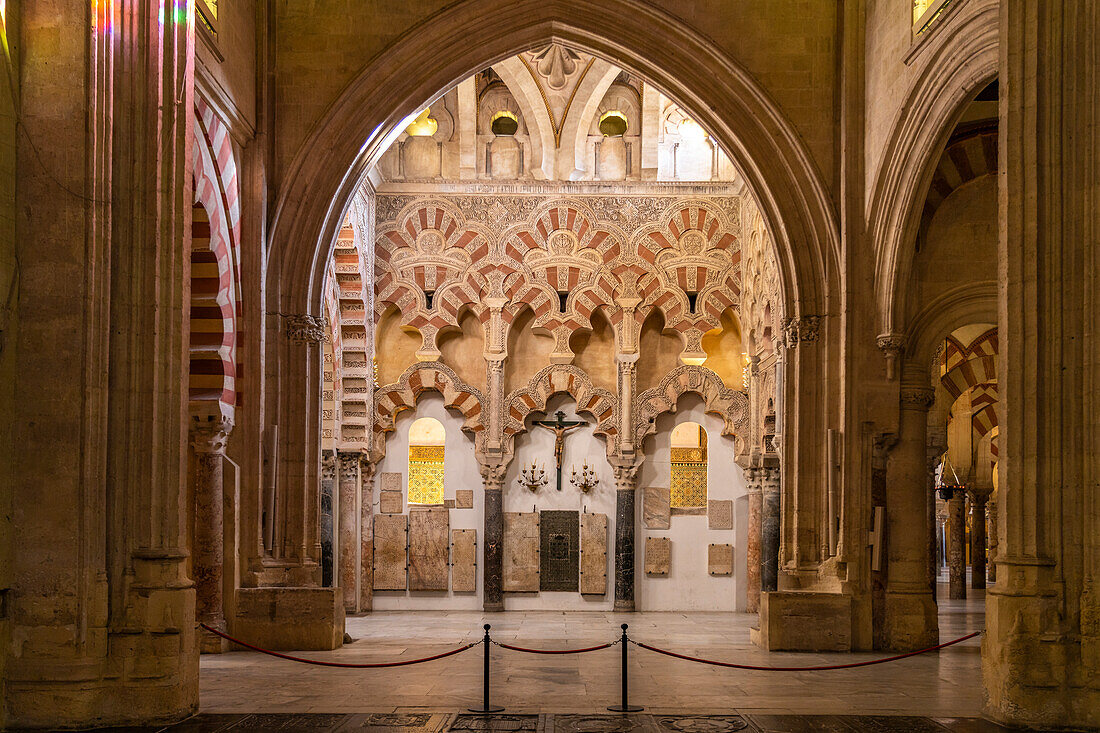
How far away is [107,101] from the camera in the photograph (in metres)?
7.26

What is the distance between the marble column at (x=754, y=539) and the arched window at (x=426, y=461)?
4733 millimetres

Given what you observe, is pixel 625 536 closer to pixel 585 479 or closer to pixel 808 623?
pixel 585 479

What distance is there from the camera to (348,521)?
17.5 m

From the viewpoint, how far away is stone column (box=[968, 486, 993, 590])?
786 inches

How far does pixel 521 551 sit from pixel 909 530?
7.88 meters

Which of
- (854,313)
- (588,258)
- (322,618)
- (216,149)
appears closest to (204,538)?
(322,618)

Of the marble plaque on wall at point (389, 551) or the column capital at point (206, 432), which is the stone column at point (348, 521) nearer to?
the marble plaque on wall at point (389, 551)

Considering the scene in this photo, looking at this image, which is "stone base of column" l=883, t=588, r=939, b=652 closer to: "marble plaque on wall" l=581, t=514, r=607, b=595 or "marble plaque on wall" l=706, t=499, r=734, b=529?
"marble plaque on wall" l=706, t=499, r=734, b=529

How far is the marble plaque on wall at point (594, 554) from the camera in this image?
59.5 ft

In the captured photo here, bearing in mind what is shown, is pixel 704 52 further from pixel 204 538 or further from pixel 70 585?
pixel 70 585

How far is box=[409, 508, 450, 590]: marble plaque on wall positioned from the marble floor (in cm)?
510

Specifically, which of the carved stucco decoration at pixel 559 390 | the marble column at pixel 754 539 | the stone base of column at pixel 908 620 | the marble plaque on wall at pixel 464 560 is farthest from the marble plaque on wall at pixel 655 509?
the stone base of column at pixel 908 620

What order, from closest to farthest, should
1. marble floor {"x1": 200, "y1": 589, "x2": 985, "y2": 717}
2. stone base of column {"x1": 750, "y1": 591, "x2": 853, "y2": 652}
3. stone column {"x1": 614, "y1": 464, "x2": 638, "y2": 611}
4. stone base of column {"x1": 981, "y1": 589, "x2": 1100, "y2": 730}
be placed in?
stone base of column {"x1": 981, "y1": 589, "x2": 1100, "y2": 730}, marble floor {"x1": 200, "y1": 589, "x2": 985, "y2": 717}, stone base of column {"x1": 750, "y1": 591, "x2": 853, "y2": 652}, stone column {"x1": 614, "y1": 464, "x2": 638, "y2": 611}

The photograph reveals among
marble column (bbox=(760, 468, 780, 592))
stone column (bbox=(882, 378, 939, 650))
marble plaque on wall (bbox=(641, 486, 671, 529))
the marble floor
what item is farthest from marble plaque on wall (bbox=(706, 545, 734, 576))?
stone column (bbox=(882, 378, 939, 650))
